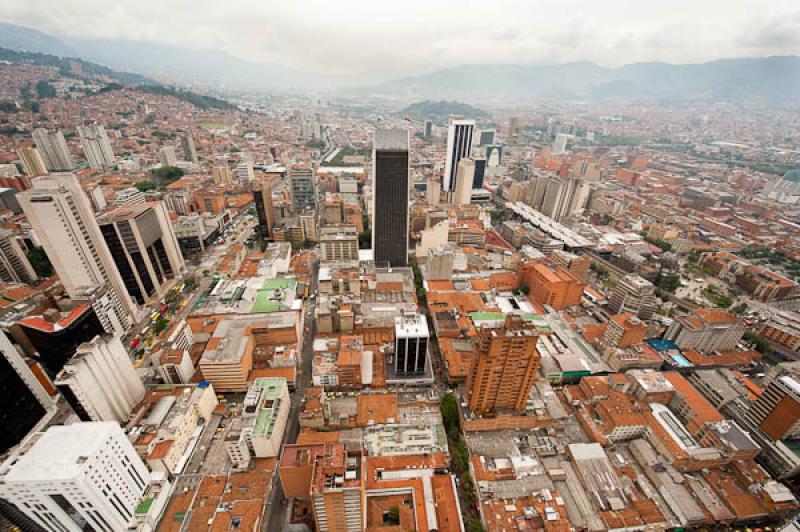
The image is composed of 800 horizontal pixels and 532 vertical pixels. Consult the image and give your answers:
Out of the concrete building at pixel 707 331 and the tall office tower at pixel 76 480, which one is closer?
the tall office tower at pixel 76 480

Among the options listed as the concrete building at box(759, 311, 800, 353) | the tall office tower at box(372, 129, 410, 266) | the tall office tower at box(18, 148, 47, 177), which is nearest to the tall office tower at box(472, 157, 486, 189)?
the tall office tower at box(372, 129, 410, 266)

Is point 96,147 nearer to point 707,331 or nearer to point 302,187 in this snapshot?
point 302,187

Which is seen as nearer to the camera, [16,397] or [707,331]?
[16,397]

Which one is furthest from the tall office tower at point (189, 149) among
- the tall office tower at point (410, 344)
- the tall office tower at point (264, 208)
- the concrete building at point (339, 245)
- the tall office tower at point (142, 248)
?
the tall office tower at point (410, 344)

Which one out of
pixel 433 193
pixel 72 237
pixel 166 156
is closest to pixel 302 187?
pixel 433 193

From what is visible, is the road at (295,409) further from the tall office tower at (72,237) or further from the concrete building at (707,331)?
the concrete building at (707,331)

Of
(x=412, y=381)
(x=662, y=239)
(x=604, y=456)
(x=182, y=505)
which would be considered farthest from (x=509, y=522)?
(x=662, y=239)

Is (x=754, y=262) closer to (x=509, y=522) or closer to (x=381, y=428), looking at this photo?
(x=509, y=522)

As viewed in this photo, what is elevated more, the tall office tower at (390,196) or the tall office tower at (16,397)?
the tall office tower at (390,196)
